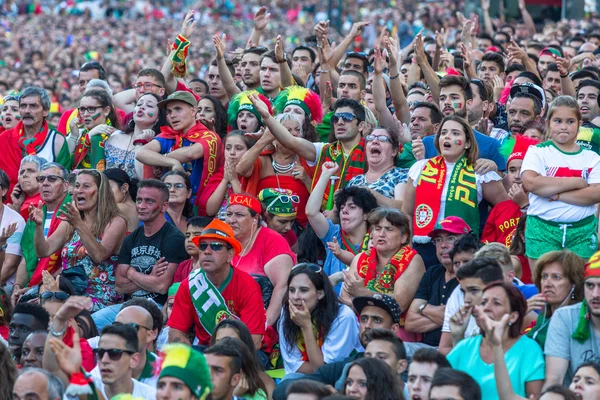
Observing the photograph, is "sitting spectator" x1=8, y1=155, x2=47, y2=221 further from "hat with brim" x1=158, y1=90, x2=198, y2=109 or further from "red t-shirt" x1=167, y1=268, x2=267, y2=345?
"red t-shirt" x1=167, y1=268, x2=267, y2=345

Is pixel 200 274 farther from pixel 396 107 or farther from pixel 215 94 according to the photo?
pixel 215 94

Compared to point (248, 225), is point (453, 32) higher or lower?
higher

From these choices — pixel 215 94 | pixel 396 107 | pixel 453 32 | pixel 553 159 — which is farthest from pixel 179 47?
pixel 453 32

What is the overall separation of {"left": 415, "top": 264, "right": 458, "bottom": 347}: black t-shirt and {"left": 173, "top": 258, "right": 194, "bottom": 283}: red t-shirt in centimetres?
199

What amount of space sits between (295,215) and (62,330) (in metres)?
2.95

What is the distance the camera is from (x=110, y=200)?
9.90 m

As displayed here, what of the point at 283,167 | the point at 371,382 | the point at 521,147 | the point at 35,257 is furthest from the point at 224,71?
the point at 371,382

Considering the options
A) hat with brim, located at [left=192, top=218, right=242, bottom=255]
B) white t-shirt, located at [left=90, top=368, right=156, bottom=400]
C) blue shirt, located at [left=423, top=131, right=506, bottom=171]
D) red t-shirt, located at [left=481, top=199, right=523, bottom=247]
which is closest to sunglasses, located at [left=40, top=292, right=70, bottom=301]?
hat with brim, located at [left=192, top=218, right=242, bottom=255]

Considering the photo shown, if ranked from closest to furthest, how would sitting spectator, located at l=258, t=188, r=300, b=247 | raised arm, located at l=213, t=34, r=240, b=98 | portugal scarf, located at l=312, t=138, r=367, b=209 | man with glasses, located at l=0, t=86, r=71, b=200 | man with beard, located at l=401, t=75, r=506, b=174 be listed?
man with beard, located at l=401, t=75, r=506, b=174, sitting spectator, located at l=258, t=188, r=300, b=247, portugal scarf, located at l=312, t=138, r=367, b=209, man with glasses, located at l=0, t=86, r=71, b=200, raised arm, located at l=213, t=34, r=240, b=98

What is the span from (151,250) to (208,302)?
3.89 feet

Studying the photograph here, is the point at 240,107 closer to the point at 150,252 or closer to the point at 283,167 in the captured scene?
the point at 283,167

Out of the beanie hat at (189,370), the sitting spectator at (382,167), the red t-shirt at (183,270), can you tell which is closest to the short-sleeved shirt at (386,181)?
the sitting spectator at (382,167)

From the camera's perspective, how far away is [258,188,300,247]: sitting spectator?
9.91 meters

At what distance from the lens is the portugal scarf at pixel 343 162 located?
10016mm
